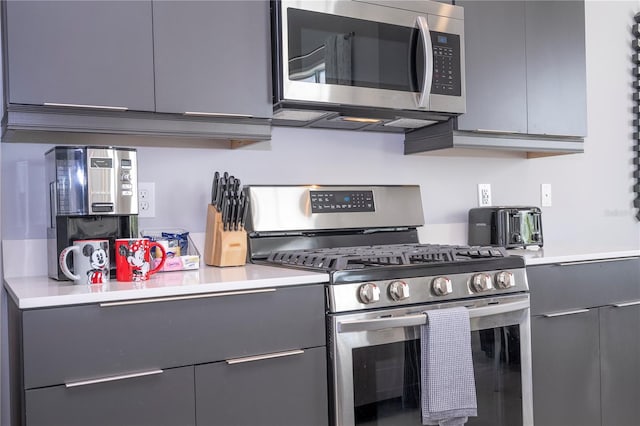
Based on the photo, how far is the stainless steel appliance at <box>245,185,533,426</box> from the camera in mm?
1643

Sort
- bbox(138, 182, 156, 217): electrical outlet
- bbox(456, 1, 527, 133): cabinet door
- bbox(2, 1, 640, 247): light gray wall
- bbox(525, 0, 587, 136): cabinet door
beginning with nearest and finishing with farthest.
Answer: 1. bbox(2, 1, 640, 247): light gray wall
2. bbox(138, 182, 156, 217): electrical outlet
3. bbox(456, 1, 527, 133): cabinet door
4. bbox(525, 0, 587, 136): cabinet door

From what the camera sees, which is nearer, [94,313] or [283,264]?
[94,313]

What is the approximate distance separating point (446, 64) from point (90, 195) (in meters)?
1.35

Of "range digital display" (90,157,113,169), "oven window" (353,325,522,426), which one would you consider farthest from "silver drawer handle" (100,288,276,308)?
"range digital display" (90,157,113,169)

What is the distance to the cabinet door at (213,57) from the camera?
1.75 meters

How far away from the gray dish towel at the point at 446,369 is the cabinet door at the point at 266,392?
1.01 ft

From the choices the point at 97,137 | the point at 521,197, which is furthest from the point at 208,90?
the point at 521,197

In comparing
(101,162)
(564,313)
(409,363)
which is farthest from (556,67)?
(101,162)

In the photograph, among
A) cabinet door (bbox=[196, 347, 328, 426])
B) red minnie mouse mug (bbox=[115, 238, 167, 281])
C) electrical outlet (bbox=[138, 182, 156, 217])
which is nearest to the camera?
cabinet door (bbox=[196, 347, 328, 426])

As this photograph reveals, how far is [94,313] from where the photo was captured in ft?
4.46

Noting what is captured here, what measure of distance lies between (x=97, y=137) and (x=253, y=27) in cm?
63

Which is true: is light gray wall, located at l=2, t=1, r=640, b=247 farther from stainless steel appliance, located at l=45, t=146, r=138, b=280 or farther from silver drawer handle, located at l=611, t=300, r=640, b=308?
silver drawer handle, located at l=611, t=300, r=640, b=308

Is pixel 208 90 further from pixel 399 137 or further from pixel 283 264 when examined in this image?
pixel 399 137

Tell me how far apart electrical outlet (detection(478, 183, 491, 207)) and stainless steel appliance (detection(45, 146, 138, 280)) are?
164 cm
